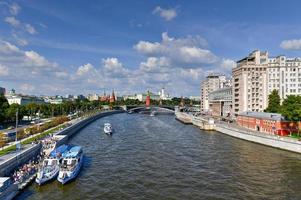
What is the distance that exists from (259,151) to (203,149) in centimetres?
1189

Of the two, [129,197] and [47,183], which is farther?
[47,183]

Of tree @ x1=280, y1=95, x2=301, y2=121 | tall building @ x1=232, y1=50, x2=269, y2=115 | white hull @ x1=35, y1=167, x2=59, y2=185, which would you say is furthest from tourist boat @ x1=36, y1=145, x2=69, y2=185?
tall building @ x1=232, y1=50, x2=269, y2=115

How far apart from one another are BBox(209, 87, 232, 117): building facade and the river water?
251ft

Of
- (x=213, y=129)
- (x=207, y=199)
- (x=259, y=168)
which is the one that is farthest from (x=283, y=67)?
(x=207, y=199)

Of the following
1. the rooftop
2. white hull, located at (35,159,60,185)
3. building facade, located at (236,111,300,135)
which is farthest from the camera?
the rooftop

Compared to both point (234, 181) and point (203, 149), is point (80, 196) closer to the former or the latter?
point (234, 181)

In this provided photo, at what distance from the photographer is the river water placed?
35625 mm

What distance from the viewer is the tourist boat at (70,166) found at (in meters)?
39.5

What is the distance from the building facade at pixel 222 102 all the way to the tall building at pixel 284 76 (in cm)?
3008

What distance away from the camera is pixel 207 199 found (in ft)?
111

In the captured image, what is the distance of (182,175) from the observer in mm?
A: 43406

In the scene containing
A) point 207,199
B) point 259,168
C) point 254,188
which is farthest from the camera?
point 259,168

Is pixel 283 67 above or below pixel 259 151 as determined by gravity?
above

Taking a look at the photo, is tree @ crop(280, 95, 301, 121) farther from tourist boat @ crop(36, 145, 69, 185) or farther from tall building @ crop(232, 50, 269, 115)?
tourist boat @ crop(36, 145, 69, 185)
